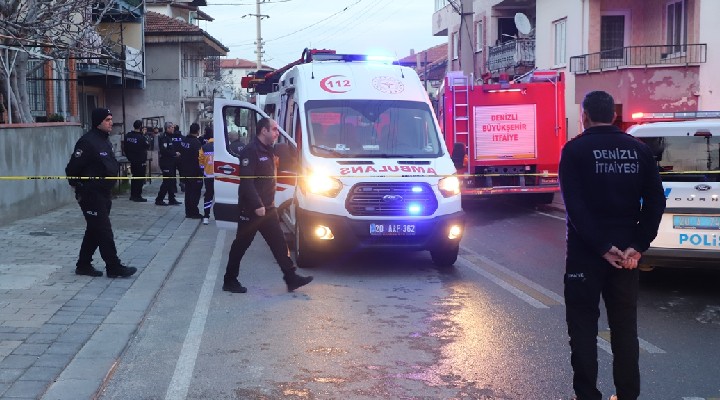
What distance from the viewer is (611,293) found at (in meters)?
5.11

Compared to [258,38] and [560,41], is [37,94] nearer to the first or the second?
[560,41]

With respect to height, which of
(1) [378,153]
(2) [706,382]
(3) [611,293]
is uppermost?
(1) [378,153]

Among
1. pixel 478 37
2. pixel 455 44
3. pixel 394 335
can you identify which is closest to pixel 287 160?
pixel 394 335

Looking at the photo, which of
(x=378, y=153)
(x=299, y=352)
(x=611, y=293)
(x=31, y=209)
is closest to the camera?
(x=611, y=293)

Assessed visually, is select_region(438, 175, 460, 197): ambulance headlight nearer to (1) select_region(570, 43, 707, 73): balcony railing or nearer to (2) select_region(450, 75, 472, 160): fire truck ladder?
(2) select_region(450, 75, 472, 160): fire truck ladder

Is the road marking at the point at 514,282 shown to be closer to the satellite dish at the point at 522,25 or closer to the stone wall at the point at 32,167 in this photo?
the stone wall at the point at 32,167

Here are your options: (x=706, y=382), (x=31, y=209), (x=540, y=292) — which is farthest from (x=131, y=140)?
(x=706, y=382)

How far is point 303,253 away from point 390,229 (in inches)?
46.4

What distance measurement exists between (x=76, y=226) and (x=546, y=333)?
32.0ft

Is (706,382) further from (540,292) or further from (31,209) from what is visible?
(31,209)

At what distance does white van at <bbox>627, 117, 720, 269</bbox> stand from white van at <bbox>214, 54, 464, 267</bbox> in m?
2.70

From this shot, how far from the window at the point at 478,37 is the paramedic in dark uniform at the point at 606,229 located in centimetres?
3428

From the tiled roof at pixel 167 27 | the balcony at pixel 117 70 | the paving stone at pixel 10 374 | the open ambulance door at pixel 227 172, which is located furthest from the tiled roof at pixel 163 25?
the paving stone at pixel 10 374

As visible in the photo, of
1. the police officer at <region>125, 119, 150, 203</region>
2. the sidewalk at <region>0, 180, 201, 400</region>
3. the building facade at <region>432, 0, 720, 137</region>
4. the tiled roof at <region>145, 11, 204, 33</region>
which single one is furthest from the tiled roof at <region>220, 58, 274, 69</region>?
the sidewalk at <region>0, 180, 201, 400</region>
